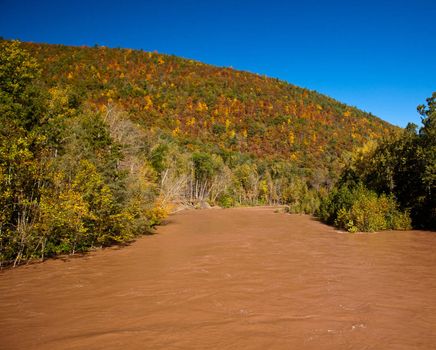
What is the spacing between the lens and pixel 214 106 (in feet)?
417

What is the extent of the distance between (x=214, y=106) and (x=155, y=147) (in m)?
84.5

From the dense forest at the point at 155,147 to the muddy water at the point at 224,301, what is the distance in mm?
2558

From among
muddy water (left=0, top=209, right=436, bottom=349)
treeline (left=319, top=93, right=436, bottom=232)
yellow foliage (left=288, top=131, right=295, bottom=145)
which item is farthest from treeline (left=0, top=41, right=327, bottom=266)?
yellow foliage (left=288, top=131, right=295, bottom=145)

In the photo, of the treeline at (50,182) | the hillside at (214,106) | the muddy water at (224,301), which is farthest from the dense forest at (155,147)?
the muddy water at (224,301)

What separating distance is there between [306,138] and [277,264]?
109 m

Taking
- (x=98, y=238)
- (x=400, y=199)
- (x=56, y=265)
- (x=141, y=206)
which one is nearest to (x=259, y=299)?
(x=56, y=265)

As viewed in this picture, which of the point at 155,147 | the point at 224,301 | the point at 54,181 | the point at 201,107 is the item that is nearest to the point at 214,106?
the point at 201,107

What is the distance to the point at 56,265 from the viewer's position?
12.4 meters

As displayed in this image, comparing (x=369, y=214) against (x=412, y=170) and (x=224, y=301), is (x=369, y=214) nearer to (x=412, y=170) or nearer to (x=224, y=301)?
(x=412, y=170)

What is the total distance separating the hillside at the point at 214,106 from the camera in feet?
349

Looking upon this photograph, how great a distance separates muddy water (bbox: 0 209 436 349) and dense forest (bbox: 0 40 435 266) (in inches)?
101

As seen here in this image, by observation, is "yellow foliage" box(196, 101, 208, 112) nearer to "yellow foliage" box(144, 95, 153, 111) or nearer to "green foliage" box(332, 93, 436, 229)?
"yellow foliage" box(144, 95, 153, 111)

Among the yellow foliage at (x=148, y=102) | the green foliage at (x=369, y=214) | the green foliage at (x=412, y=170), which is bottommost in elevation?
the green foliage at (x=369, y=214)

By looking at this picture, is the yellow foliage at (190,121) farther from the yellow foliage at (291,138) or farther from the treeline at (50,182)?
the treeline at (50,182)
